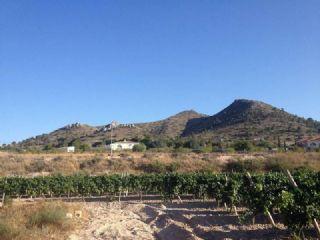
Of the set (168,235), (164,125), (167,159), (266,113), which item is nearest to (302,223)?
(168,235)

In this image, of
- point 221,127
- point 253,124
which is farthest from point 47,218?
point 221,127

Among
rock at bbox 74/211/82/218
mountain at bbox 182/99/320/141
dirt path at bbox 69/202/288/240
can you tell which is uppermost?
mountain at bbox 182/99/320/141

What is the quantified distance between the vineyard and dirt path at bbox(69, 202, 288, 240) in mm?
599

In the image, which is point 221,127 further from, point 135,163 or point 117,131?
point 135,163

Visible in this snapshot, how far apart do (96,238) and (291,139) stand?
209 ft

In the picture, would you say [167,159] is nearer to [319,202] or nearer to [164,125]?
[319,202]

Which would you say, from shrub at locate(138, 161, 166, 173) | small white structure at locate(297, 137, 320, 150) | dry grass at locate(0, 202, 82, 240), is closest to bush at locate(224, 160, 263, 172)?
shrub at locate(138, 161, 166, 173)

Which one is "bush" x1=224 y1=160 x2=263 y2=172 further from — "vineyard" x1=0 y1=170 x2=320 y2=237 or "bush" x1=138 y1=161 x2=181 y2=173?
"vineyard" x1=0 y1=170 x2=320 y2=237

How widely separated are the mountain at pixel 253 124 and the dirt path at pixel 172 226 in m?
58.2

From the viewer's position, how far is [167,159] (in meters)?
50.7

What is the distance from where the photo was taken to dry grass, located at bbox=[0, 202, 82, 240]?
549 inches

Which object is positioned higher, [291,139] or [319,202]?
[291,139]

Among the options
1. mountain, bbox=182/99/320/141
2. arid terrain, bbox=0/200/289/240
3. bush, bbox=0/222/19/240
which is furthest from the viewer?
mountain, bbox=182/99/320/141

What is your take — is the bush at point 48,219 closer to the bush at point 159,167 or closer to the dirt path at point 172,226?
the dirt path at point 172,226
